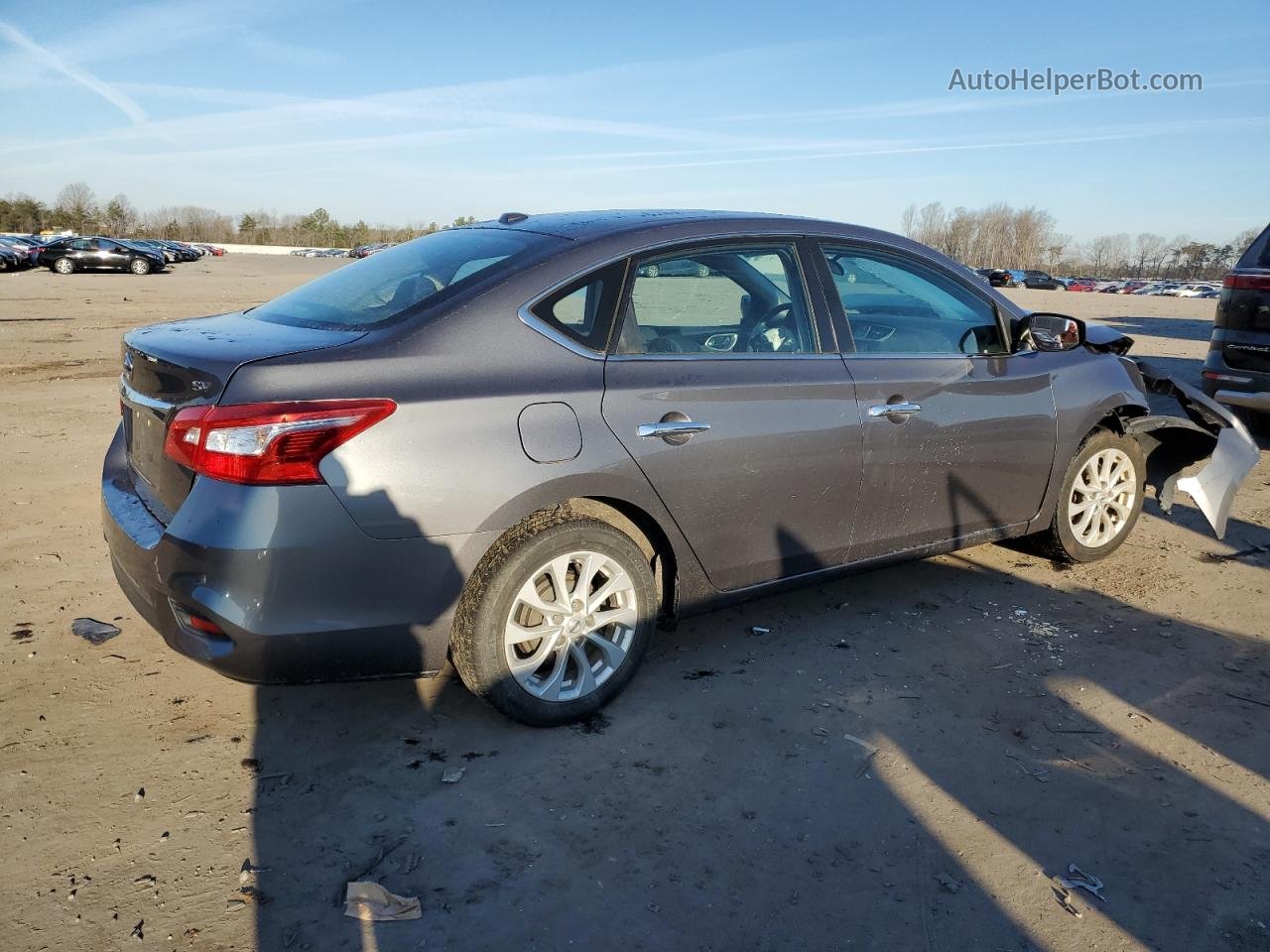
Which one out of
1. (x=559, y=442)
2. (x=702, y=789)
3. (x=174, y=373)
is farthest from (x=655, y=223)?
(x=702, y=789)

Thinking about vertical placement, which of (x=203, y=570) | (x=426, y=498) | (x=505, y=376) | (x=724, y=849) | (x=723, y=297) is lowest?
(x=724, y=849)

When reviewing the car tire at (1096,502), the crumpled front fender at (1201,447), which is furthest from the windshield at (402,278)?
the crumpled front fender at (1201,447)

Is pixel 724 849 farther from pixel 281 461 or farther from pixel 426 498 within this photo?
pixel 281 461

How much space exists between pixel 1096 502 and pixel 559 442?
3234mm

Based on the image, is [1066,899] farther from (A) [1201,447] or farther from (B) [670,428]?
(A) [1201,447]

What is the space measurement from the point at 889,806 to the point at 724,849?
0.58 meters

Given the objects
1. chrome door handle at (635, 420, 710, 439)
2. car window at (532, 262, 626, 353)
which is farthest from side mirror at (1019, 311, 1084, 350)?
car window at (532, 262, 626, 353)

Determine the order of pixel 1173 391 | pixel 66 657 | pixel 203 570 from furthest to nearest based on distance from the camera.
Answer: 1. pixel 1173 391
2. pixel 66 657
3. pixel 203 570

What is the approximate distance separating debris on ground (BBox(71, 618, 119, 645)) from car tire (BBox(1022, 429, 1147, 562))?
14.3 ft

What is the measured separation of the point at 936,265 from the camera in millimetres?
4387

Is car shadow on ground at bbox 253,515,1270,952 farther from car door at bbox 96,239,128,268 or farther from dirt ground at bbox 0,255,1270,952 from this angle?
car door at bbox 96,239,128,268

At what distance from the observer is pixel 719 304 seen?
3.78m

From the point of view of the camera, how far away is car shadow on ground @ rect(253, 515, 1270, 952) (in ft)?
8.08

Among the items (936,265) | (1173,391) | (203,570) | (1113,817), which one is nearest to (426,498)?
(203,570)
